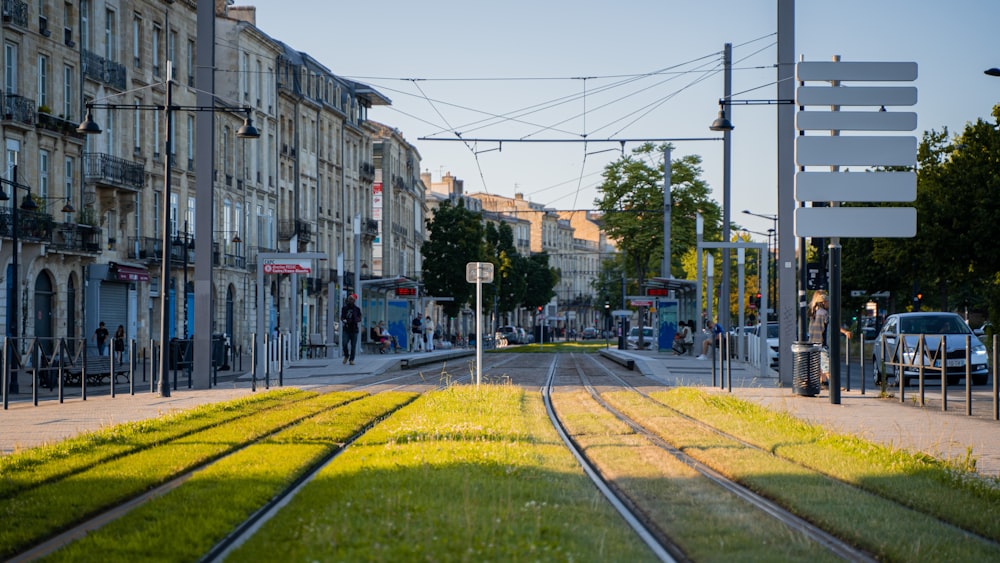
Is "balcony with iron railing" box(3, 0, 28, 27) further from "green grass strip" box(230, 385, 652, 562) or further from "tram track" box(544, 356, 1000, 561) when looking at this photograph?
"green grass strip" box(230, 385, 652, 562)

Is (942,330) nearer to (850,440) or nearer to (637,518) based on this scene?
(850,440)

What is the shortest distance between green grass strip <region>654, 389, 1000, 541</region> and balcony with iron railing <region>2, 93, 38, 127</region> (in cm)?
3171

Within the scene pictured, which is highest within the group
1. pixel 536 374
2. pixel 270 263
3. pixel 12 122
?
pixel 12 122

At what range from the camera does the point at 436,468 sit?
11570 millimetres

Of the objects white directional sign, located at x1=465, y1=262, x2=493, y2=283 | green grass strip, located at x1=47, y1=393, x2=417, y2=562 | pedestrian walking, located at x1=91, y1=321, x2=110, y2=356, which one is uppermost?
white directional sign, located at x1=465, y1=262, x2=493, y2=283

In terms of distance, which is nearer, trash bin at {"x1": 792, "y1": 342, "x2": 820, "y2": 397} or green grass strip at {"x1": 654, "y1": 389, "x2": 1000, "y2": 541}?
green grass strip at {"x1": 654, "y1": 389, "x2": 1000, "y2": 541}

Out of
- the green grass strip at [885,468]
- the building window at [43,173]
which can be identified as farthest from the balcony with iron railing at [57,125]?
the green grass strip at [885,468]

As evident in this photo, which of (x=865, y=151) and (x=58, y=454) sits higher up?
(x=865, y=151)

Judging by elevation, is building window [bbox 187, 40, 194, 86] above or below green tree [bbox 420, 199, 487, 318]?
above

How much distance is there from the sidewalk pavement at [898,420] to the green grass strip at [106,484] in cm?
695

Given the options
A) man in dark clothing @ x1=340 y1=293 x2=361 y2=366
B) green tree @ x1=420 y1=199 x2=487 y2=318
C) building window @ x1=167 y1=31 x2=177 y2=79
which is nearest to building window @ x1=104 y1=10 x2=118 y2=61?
building window @ x1=167 y1=31 x2=177 y2=79

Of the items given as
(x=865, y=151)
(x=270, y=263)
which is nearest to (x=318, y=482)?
(x=865, y=151)

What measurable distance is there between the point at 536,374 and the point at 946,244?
59.9 ft

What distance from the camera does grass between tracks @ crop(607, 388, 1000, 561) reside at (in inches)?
331
